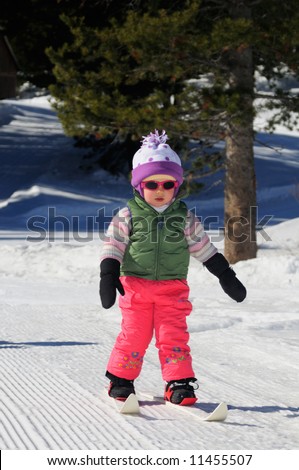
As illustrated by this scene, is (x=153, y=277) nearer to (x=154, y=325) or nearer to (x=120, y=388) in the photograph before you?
(x=154, y=325)

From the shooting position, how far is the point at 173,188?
5000 mm

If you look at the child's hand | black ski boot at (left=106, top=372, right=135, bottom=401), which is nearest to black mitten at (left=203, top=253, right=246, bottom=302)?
the child's hand

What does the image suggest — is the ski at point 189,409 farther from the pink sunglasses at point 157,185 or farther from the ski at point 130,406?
the pink sunglasses at point 157,185

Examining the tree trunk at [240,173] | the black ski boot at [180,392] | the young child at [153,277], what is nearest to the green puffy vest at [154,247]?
the young child at [153,277]

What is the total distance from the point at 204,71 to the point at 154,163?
29.8 feet

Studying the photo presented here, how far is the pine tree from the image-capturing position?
12.1 meters

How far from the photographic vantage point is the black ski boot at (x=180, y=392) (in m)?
4.86

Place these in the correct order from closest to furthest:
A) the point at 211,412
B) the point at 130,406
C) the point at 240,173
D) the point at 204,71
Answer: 1. the point at 130,406
2. the point at 211,412
3. the point at 240,173
4. the point at 204,71

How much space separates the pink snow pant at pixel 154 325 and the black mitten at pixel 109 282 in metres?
0.12

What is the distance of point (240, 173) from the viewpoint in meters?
13.4

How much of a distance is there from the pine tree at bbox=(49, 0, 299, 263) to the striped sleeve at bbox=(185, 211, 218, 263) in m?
7.09

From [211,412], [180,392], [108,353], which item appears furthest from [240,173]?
[211,412]

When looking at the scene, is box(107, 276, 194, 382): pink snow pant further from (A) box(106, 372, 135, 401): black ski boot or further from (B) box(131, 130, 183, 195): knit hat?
(B) box(131, 130, 183, 195): knit hat

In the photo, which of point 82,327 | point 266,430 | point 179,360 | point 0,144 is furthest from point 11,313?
point 0,144
